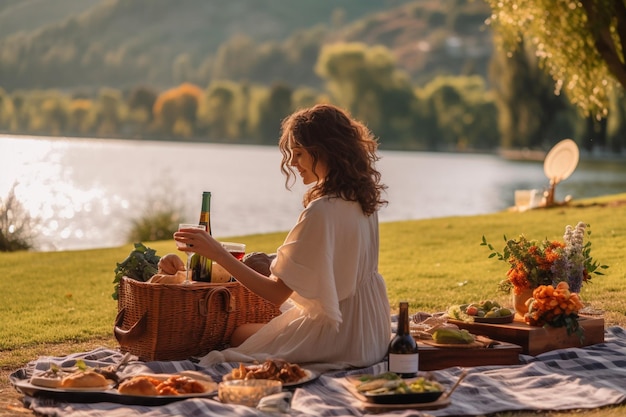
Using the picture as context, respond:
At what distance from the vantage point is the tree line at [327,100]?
86.1m

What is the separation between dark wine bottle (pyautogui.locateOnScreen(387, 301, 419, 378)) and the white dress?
1.46 ft

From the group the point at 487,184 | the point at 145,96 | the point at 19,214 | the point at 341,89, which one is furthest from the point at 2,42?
the point at 19,214

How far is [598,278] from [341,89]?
7632 cm

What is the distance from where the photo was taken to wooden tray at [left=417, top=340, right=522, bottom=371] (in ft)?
19.1

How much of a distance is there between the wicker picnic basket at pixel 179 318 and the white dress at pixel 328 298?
1.05 feet

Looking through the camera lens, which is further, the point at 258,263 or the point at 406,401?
the point at 258,263

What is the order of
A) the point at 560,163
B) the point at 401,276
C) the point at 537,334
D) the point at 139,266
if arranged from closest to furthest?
the point at 537,334 → the point at 139,266 → the point at 401,276 → the point at 560,163

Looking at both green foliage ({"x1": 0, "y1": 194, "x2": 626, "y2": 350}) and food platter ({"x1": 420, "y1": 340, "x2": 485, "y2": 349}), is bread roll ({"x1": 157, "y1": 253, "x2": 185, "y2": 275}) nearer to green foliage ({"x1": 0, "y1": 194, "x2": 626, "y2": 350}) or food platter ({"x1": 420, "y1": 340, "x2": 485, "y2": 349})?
food platter ({"x1": 420, "y1": 340, "x2": 485, "y2": 349})

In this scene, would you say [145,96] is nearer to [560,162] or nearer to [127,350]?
[560,162]

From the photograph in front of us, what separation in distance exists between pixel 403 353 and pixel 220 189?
38.9 meters

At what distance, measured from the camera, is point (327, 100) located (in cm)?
→ 6925

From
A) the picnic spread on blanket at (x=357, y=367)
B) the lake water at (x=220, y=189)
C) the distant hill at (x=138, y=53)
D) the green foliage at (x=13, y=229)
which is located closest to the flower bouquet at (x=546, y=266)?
the picnic spread on blanket at (x=357, y=367)

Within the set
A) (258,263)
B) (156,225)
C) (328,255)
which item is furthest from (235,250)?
(156,225)

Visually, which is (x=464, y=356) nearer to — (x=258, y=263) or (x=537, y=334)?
(x=537, y=334)
